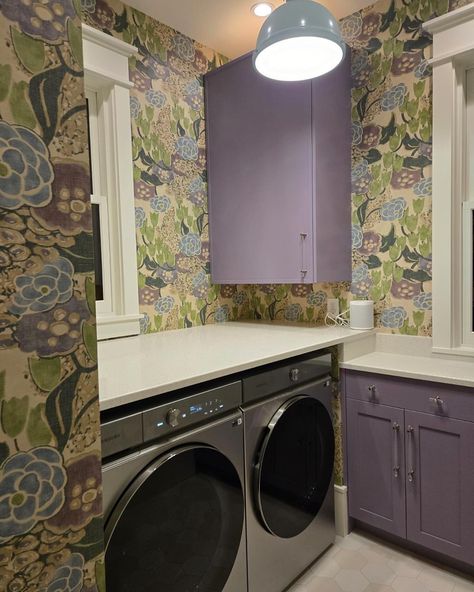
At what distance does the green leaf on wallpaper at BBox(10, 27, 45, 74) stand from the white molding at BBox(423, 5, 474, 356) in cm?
190

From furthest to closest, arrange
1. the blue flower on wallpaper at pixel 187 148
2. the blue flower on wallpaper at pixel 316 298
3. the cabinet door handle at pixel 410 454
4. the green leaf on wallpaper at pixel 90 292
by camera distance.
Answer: the blue flower on wallpaper at pixel 316 298 < the blue flower on wallpaper at pixel 187 148 < the cabinet door handle at pixel 410 454 < the green leaf on wallpaper at pixel 90 292

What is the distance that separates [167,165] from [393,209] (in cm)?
128

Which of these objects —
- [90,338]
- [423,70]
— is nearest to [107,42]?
[423,70]

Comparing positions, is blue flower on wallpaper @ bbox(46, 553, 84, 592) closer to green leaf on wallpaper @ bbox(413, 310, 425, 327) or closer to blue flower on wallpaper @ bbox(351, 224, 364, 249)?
green leaf on wallpaper @ bbox(413, 310, 425, 327)

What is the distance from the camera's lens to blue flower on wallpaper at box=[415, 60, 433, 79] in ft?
6.65

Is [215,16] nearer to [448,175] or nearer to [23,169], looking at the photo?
A: [448,175]

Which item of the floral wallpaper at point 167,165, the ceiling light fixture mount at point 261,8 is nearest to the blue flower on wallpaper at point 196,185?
the floral wallpaper at point 167,165

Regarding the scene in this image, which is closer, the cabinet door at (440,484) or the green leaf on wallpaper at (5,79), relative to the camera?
the green leaf on wallpaper at (5,79)

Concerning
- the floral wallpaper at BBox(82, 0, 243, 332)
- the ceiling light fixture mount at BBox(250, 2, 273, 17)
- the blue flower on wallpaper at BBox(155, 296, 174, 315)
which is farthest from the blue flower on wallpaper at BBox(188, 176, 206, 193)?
the ceiling light fixture mount at BBox(250, 2, 273, 17)

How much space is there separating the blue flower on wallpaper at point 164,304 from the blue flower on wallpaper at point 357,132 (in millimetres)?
1385

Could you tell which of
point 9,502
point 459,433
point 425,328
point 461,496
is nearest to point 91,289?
point 9,502

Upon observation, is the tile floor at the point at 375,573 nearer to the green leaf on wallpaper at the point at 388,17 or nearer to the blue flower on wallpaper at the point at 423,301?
the blue flower on wallpaper at the point at 423,301

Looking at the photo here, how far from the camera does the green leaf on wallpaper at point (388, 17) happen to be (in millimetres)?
2143

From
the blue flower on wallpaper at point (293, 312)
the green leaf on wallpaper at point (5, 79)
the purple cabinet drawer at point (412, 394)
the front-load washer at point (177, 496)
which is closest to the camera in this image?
the green leaf on wallpaper at point (5, 79)
